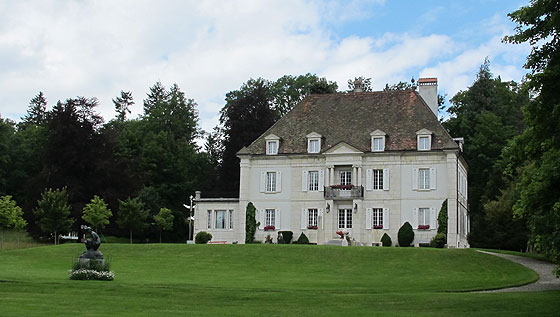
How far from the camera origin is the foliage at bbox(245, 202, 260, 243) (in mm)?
50812

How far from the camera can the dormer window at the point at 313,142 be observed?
5094 centimetres

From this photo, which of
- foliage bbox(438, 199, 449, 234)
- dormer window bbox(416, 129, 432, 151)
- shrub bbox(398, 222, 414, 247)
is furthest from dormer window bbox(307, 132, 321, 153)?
foliage bbox(438, 199, 449, 234)

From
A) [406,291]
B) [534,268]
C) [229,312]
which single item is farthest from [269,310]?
[534,268]

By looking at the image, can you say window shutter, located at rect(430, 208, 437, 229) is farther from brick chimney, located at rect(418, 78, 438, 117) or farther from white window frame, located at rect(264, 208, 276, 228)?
white window frame, located at rect(264, 208, 276, 228)

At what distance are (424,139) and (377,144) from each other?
3145 mm

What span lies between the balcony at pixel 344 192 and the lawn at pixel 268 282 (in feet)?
33.5

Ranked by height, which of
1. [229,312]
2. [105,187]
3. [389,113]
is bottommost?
[229,312]

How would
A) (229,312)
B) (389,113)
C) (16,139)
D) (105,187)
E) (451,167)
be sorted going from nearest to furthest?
(229,312)
(451,167)
(389,113)
(105,187)
(16,139)

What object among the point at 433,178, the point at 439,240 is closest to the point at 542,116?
the point at 439,240

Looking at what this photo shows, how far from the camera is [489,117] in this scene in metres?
62.6

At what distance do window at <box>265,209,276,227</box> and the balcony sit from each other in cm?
431

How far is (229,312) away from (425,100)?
38.1 meters

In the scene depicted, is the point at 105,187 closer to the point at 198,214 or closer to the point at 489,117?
the point at 198,214

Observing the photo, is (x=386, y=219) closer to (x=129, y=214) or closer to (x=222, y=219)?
(x=222, y=219)
